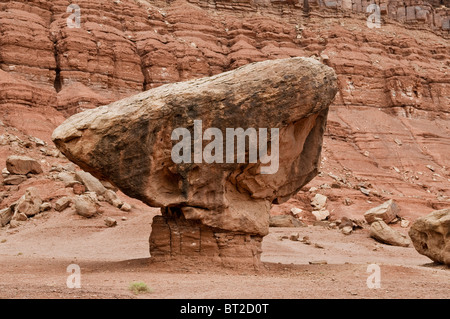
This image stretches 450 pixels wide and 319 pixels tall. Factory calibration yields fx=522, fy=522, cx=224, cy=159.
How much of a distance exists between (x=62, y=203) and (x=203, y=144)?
14.9 m

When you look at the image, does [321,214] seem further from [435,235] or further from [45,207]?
[435,235]

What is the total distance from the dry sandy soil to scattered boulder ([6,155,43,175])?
186 inches

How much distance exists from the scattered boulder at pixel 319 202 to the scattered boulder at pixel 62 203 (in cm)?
1607

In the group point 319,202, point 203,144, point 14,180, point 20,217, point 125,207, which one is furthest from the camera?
point 319,202

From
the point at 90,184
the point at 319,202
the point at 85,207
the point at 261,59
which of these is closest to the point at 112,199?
the point at 90,184

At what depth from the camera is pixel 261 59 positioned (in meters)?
52.0

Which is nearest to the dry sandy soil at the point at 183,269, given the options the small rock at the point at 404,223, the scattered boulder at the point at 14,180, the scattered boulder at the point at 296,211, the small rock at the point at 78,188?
the small rock at the point at 78,188

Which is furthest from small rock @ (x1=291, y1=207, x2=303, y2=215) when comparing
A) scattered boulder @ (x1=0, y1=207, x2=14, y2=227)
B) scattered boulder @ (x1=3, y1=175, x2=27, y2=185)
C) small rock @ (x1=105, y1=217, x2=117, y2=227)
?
scattered boulder @ (x1=0, y1=207, x2=14, y2=227)

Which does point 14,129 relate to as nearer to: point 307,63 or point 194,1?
point 307,63

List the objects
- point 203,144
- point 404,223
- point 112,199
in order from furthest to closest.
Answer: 1. point 404,223
2. point 112,199
3. point 203,144

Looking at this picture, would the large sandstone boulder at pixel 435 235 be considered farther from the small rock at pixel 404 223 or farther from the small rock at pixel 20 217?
the small rock at pixel 20 217

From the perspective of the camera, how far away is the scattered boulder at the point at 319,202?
→ 33.5 m

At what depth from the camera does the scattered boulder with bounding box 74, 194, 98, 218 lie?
23375 mm

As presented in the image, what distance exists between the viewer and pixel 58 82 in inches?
1671
